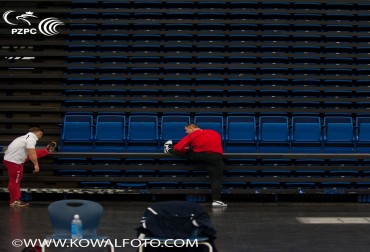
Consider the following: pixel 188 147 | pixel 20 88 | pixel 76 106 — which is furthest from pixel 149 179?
pixel 20 88

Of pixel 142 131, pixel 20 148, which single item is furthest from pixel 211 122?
pixel 20 148

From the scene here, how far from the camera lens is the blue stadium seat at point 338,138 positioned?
1455 centimetres

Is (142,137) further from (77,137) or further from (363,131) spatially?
(363,131)

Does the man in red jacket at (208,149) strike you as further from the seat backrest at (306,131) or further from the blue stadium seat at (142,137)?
the seat backrest at (306,131)

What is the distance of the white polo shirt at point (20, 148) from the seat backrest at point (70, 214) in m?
6.45

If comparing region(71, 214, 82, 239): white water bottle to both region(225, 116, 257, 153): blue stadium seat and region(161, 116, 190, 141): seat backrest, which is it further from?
region(225, 116, 257, 153): blue stadium seat

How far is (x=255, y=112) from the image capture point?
15.0m

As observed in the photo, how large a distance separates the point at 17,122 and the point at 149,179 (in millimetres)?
3146

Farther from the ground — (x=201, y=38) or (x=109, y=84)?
(x=201, y=38)

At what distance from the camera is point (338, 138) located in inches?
574

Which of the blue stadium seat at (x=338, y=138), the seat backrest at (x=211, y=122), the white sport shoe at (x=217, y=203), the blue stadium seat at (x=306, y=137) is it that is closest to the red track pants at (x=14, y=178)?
the white sport shoe at (x=217, y=203)

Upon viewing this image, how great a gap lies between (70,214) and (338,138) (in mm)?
8872

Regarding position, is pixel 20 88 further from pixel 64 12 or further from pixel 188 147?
pixel 188 147

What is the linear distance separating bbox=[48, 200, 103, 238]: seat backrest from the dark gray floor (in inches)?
80.1
